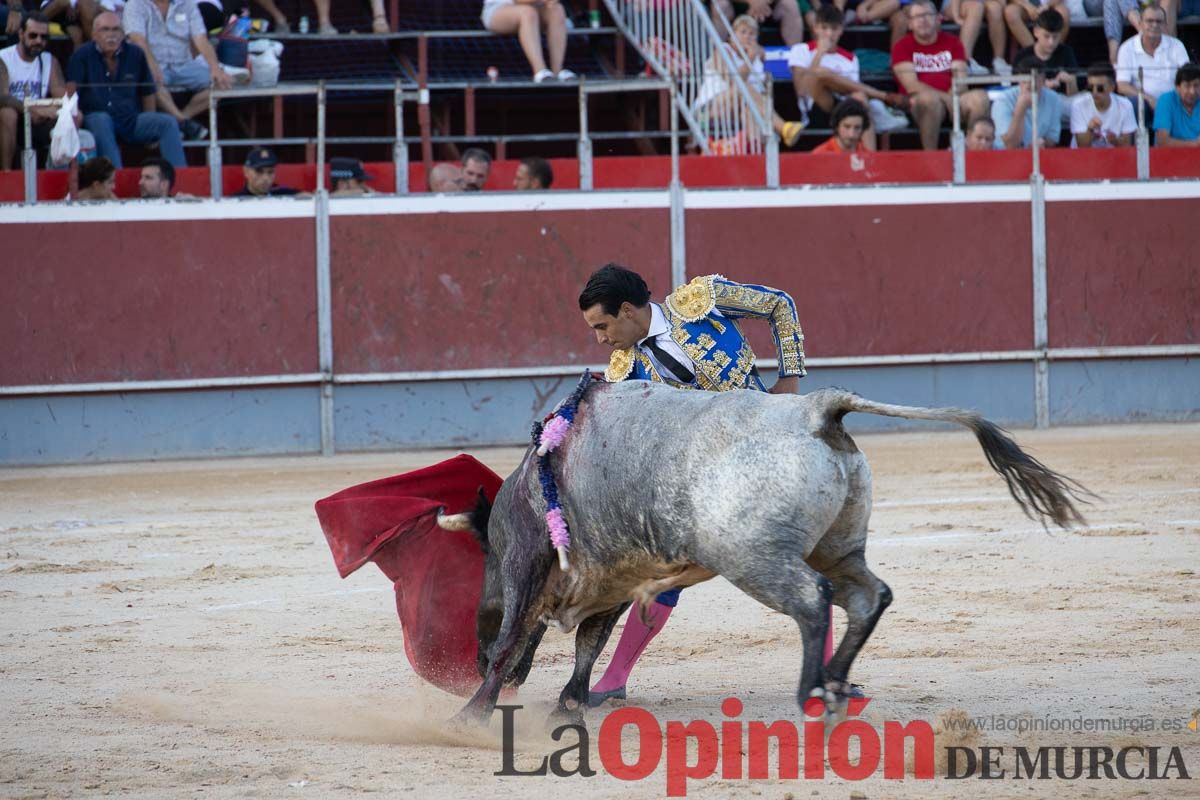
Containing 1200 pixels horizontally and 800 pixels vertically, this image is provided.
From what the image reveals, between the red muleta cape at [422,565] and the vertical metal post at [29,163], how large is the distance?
5.43 meters

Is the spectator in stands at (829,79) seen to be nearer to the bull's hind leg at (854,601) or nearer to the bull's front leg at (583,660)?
the bull's front leg at (583,660)

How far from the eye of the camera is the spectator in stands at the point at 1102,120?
962 centimetres

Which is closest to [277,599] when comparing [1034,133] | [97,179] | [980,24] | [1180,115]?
[97,179]

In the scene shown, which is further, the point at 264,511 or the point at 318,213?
the point at 318,213

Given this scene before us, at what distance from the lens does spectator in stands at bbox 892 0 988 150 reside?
9648 mm

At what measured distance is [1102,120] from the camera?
964 cm

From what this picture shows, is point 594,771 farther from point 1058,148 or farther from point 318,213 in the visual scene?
point 1058,148

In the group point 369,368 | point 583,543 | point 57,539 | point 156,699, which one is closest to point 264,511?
point 57,539

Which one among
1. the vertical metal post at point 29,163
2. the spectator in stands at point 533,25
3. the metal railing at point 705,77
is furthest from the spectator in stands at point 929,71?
the vertical metal post at point 29,163

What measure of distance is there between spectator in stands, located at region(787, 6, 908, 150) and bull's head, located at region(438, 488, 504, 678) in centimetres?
644

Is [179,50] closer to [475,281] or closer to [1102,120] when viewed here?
[475,281]

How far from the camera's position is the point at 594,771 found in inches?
120

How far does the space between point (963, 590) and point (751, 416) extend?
1.99 metres

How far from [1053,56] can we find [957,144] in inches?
43.1
